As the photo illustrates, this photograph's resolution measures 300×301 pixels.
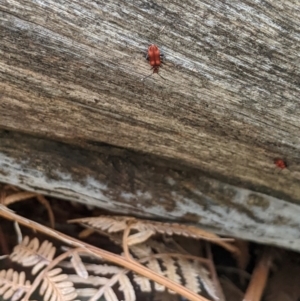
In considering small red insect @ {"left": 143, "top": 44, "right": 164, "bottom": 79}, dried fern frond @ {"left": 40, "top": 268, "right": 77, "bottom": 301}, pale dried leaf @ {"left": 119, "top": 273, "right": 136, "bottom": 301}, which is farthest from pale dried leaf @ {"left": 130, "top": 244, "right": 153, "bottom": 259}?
small red insect @ {"left": 143, "top": 44, "right": 164, "bottom": 79}

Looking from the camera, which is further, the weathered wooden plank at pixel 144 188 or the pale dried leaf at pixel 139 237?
the pale dried leaf at pixel 139 237

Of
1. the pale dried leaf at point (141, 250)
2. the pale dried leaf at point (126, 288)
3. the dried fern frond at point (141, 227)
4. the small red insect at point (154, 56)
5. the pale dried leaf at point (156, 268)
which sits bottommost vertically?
the pale dried leaf at point (126, 288)

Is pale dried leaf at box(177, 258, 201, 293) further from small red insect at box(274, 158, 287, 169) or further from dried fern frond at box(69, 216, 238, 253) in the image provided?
small red insect at box(274, 158, 287, 169)

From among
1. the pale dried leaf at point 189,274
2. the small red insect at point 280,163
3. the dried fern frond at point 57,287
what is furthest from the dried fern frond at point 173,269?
the small red insect at point 280,163

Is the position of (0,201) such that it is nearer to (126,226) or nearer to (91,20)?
(126,226)

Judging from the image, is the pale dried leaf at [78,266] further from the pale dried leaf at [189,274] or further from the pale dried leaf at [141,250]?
the pale dried leaf at [189,274]

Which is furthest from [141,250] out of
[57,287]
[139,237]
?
[57,287]
